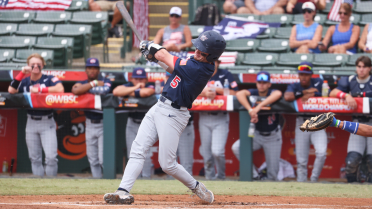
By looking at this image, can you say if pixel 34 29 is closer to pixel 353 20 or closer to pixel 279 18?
pixel 279 18

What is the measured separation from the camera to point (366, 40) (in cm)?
696

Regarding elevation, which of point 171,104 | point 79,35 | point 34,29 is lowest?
point 171,104

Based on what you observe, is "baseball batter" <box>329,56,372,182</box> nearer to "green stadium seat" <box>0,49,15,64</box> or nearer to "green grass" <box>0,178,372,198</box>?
"green grass" <box>0,178,372,198</box>

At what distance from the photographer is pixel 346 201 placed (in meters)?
4.11

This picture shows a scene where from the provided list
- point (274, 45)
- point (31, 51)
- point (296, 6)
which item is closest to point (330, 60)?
point (274, 45)

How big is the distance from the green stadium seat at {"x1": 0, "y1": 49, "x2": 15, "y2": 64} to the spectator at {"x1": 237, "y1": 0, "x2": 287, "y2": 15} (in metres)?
4.18

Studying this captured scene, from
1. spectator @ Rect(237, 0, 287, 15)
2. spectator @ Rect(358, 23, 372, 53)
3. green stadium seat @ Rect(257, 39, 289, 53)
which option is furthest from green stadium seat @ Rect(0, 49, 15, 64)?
spectator @ Rect(358, 23, 372, 53)

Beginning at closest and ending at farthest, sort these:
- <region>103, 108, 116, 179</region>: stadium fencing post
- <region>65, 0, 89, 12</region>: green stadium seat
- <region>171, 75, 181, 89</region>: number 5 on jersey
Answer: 1. <region>171, 75, 181, 89</region>: number 5 on jersey
2. <region>103, 108, 116, 179</region>: stadium fencing post
3. <region>65, 0, 89, 12</region>: green stadium seat

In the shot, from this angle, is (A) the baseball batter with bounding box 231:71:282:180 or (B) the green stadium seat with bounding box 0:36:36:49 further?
(B) the green stadium seat with bounding box 0:36:36:49

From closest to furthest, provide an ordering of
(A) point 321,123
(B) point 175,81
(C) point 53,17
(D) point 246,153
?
(B) point 175,81 → (A) point 321,123 → (D) point 246,153 → (C) point 53,17

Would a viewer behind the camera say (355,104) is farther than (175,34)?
No

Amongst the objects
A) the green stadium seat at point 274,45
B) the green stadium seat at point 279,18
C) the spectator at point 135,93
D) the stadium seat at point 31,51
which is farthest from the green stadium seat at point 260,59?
the stadium seat at point 31,51

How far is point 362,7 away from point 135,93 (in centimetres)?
472

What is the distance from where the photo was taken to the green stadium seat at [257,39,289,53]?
24.3ft
